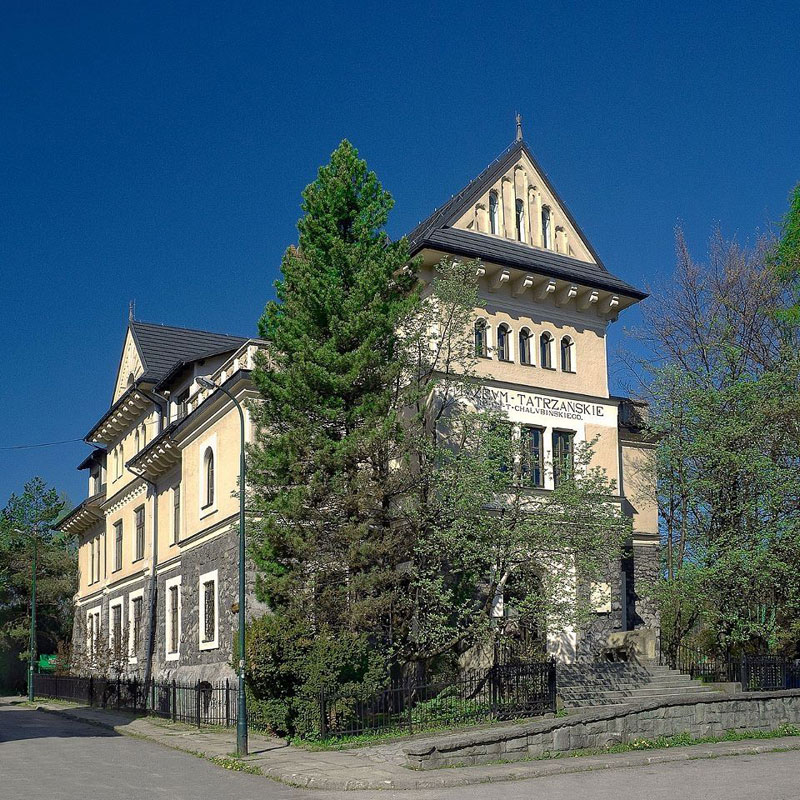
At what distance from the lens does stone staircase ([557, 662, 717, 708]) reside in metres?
23.2

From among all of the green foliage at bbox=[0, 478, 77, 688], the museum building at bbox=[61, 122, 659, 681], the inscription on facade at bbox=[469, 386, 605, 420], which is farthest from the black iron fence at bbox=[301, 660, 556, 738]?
the green foliage at bbox=[0, 478, 77, 688]

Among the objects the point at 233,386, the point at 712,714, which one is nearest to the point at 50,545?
the point at 233,386

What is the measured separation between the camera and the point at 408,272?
2480cm

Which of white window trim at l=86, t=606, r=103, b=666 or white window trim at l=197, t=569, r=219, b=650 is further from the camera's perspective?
white window trim at l=86, t=606, r=103, b=666

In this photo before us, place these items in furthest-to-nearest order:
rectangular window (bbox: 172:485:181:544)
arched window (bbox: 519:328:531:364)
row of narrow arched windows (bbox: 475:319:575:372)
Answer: rectangular window (bbox: 172:485:181:544), arched window (bbox: 519:328:531:364), row of narrow arched windows (bbox: 475:319:575:372)

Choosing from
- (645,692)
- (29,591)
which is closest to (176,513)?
(645,692)

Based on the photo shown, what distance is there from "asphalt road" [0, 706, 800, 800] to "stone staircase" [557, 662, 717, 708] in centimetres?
460

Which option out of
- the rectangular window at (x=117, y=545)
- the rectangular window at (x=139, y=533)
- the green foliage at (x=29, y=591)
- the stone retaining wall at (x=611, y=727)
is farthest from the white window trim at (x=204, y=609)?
the green foliage at (x=29, y=591)

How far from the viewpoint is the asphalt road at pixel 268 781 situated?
14.4 meters

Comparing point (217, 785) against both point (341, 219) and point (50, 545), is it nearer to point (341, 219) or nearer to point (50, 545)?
point (341, 219)

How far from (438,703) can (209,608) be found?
31.4 feet

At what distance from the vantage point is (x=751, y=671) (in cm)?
2508

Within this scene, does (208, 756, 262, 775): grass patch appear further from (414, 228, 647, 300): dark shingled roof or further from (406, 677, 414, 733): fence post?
(414, 228, 647, 300): dark shingled roof

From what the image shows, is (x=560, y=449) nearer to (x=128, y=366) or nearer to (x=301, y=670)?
(x=301, y=670)
